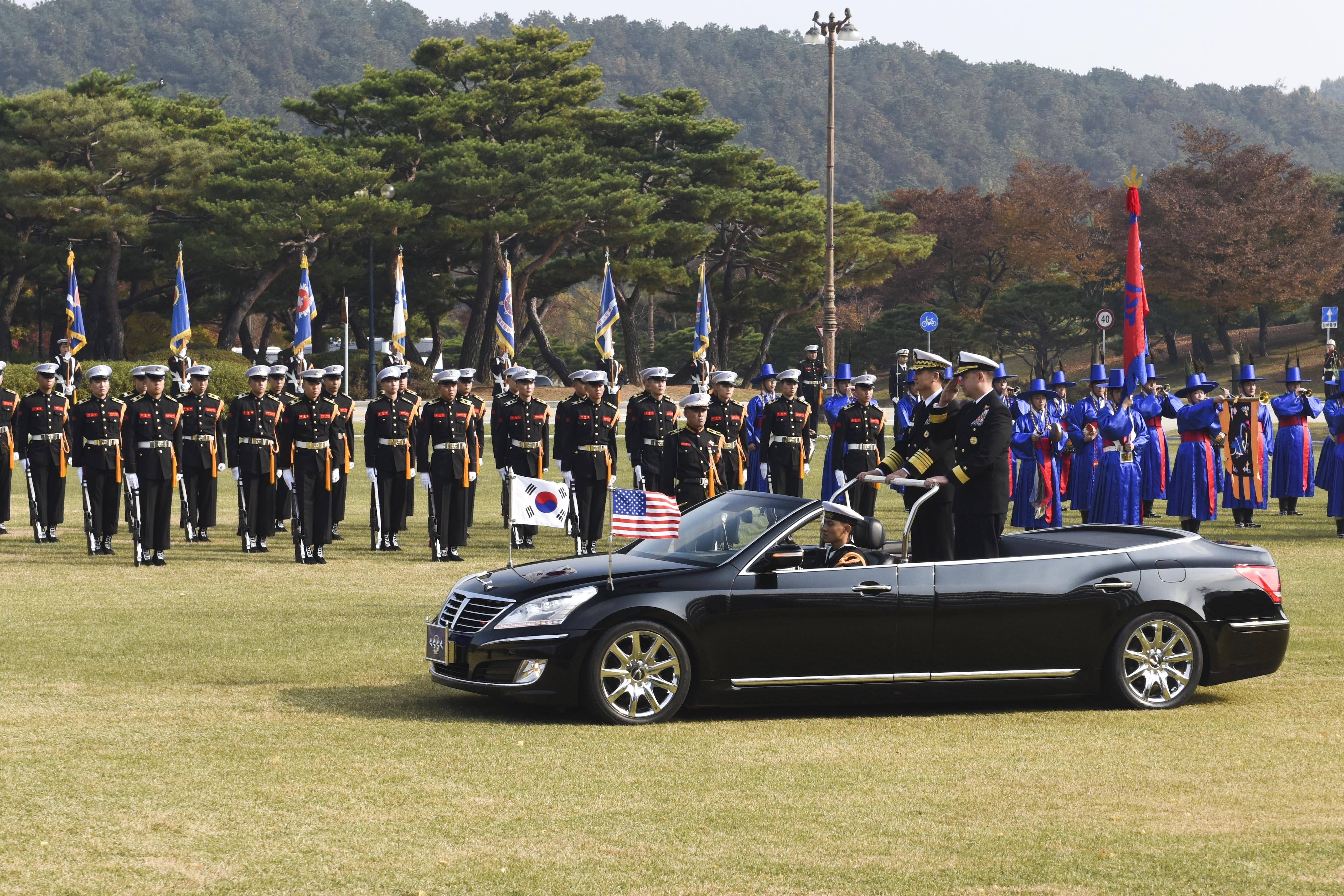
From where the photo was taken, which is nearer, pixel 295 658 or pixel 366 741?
pixel 366 741

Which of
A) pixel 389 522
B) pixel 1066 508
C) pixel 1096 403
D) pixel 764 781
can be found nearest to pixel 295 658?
pixel 764 781

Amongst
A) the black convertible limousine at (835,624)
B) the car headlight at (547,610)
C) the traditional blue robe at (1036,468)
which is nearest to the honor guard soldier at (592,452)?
the traditional blue robe at (1036,468)

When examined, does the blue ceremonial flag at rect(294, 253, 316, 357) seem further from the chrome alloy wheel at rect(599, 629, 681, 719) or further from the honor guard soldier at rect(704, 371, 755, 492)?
the chrome alloy wheel at rect(599, 629, 681, 719)

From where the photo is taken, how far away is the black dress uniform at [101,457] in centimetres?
1603

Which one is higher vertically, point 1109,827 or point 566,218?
point 566,218

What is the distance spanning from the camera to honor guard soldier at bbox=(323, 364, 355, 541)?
53.7 feet

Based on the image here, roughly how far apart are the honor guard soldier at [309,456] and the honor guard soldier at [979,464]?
777 centimetres

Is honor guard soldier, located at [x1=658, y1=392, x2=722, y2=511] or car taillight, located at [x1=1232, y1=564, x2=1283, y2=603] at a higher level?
honor guard soldier, located at [x1=658, y1=392, x2=722, y2=511]

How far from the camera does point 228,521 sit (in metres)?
19.8

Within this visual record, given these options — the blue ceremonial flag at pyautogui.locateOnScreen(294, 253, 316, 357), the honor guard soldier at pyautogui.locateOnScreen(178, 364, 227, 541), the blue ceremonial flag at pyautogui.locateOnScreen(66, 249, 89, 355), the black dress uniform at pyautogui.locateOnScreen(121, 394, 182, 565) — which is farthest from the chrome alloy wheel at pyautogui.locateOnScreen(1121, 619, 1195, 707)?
the blue ceremonial flag at pyautogui.locateOnScreen(294, 253, 316, 357)

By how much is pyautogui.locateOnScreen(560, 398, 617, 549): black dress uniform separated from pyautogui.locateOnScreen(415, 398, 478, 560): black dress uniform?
3.44 ft

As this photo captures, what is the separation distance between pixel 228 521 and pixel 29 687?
11200 mm

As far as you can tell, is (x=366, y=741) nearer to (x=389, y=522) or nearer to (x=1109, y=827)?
(x=1109, y=827)

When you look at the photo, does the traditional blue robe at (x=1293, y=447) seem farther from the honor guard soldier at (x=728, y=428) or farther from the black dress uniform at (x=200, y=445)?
the black dress uniform at (x=200, y=445)
